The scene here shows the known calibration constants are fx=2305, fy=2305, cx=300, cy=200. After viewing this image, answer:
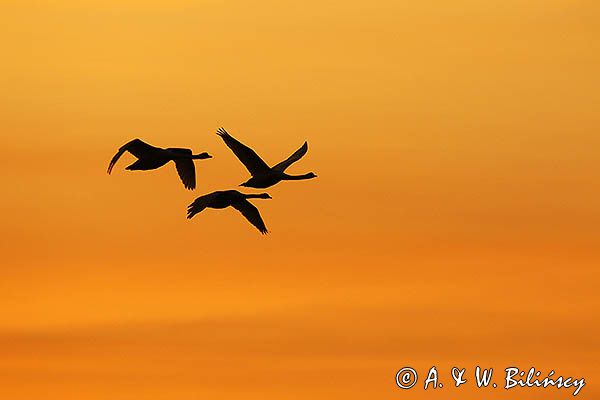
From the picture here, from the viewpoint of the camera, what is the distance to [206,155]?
75750 mm

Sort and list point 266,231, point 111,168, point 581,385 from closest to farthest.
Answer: point 111,168 < point 266,231 < point 581,385

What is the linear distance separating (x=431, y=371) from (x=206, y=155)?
44.6 ft

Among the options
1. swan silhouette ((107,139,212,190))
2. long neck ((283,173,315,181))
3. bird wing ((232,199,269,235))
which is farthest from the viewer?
bird wing ((232,199,269,235))

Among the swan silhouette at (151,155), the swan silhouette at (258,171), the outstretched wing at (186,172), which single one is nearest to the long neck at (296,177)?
the swan silhouette at (258,171)

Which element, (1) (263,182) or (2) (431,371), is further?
(2) (431,371)

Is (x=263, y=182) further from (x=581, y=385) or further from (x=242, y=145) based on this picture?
(x=581, y=385)

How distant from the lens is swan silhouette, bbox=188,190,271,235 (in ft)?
246

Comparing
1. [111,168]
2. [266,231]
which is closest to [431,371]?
[266,231]

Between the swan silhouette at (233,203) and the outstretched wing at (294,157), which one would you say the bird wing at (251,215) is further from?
the outstretched wing at (294,157)

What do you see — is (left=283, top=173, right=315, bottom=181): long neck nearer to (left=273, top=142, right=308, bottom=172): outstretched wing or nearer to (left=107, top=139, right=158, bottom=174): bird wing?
(left=273, top=142, right=308, bottom=172): outstretched wing

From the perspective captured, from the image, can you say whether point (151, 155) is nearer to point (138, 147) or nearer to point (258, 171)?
point (138, 147)

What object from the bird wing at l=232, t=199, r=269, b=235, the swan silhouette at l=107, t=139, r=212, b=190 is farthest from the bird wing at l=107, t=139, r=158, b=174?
the bird wing at l=232, t=199, r=269, b=235

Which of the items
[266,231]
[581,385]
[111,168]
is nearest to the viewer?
[111,168]

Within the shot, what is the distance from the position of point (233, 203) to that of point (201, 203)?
2285 mm
